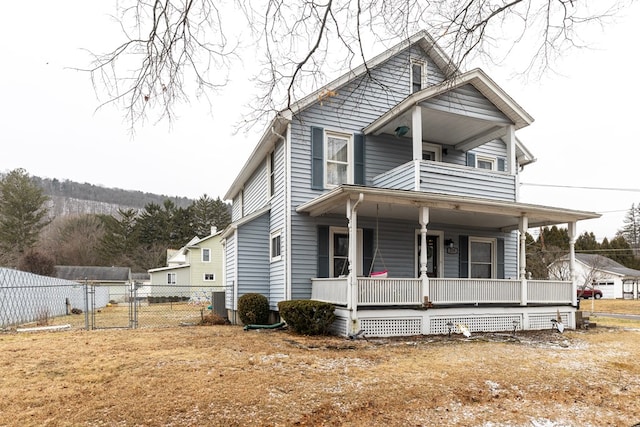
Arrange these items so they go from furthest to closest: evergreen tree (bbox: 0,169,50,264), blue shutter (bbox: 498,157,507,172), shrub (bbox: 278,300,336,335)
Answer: evergreen tree (bbox: 0,169,50,264) → blue shutter (bbox: 498,157,507,172) → shrub (bbox: 278,300,336,335)

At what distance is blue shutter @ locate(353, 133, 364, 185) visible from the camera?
12.5 m

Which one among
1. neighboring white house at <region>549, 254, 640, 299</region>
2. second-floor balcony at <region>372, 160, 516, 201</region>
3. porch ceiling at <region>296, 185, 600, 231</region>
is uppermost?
second-floor balcony at <region>372, 160, 516, 201</region>

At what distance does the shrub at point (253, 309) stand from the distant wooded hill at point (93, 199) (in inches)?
2140

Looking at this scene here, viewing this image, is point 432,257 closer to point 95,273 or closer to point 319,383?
point 319,383

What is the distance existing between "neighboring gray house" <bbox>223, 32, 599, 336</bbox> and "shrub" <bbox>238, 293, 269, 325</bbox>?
40 cm

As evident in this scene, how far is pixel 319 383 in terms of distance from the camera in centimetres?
560

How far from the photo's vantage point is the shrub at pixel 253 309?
12.2 m

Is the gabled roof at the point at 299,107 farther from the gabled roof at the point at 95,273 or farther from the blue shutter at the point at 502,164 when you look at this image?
the gabled roof at the point at 95,273

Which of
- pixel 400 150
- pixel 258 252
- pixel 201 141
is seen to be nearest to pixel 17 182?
pixel 258 252

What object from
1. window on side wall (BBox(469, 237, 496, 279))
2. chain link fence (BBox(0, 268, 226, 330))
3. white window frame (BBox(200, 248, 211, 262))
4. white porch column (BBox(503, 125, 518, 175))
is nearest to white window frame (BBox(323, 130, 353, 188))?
Answer: white porch column (BBox(503, 125, 518, 175))

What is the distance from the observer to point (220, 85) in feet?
14.5

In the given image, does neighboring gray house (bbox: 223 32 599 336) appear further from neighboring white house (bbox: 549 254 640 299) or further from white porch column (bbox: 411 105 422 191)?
neighboring white house (bbox: 549 254 640 299)

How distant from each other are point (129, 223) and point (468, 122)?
5417 centimetres

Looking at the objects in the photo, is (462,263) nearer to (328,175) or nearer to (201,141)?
(328,175)
